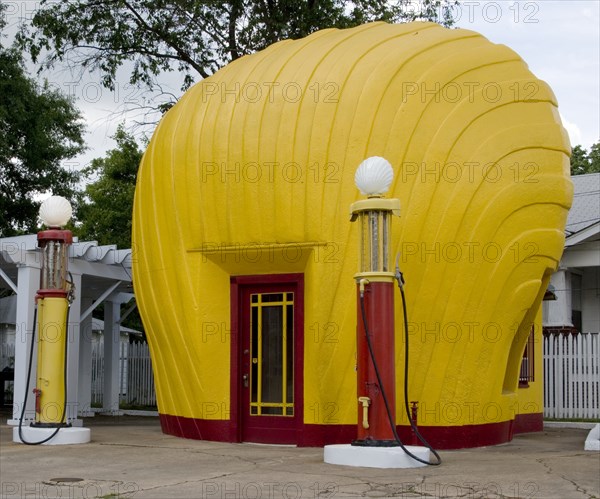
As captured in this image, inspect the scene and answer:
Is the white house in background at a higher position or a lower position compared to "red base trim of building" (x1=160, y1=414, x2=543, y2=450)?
higher

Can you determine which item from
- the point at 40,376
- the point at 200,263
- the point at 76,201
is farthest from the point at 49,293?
the point at 76,201

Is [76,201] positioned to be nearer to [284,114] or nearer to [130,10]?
[130,10]

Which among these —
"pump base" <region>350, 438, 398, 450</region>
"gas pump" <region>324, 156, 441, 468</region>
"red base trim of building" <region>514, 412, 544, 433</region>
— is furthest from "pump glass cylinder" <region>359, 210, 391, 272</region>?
"red base trim of building" <region>514, 412, 544, 433</region>

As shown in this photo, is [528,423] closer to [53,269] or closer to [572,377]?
[572,377]

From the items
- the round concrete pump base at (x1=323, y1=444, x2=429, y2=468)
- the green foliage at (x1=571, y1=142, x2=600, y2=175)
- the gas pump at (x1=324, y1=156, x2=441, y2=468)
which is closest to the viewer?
the round concrete pump base at (x1=323, y1=444, x2=429, y2=468)

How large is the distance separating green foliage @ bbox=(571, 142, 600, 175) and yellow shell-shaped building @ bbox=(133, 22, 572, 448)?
89.7 feet

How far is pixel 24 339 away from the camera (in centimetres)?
1480

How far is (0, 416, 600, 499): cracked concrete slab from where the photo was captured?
7727mm

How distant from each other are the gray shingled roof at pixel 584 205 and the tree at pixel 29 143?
549 inches

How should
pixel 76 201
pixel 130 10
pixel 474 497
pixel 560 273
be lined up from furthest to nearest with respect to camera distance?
pixel 76 201 < pixel 130 10 < pixel 560 273 < pixel 474 497

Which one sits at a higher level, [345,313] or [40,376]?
[345,313]

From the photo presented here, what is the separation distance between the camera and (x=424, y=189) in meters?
11.1

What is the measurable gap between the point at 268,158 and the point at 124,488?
497 cm

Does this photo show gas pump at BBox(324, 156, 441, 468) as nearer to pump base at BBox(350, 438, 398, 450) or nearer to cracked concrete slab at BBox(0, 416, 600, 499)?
pump base at BBox(350, 438, 398, 450)
